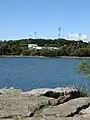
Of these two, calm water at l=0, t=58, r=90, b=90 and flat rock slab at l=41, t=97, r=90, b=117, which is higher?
flat rock slab at l=41, t=97, r=90, b=117

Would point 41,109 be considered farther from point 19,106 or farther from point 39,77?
point 39,77

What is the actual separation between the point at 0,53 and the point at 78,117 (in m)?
145

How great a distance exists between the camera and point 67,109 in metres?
6.82

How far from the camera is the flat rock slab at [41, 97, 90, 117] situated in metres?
6.41

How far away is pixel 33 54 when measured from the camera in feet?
493

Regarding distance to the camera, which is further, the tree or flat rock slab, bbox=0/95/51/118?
the tree

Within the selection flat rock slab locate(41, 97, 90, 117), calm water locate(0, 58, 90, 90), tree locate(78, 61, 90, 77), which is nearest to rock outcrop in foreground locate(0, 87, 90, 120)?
flat rock slab locate(41, 97, 90, 117)

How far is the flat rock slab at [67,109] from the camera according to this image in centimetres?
641

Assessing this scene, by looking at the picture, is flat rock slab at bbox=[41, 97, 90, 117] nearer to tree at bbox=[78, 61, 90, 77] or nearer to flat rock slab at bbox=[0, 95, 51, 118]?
flat rock slab at bbox=[0, 95, 51, 118]

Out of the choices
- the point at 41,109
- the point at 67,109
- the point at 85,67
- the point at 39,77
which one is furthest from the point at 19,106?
the point at 39,77

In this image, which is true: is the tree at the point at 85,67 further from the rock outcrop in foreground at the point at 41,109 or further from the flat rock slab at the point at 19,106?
the flat rock slab at the point at 19,106

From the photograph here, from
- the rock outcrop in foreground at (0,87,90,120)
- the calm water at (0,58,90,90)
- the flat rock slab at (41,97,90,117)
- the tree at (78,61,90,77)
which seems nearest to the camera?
the rock outcrop in foreground at (0,87,90,120)

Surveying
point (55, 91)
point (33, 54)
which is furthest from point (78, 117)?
point (33, 54)

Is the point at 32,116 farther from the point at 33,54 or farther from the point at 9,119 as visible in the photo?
the point at 33,54
